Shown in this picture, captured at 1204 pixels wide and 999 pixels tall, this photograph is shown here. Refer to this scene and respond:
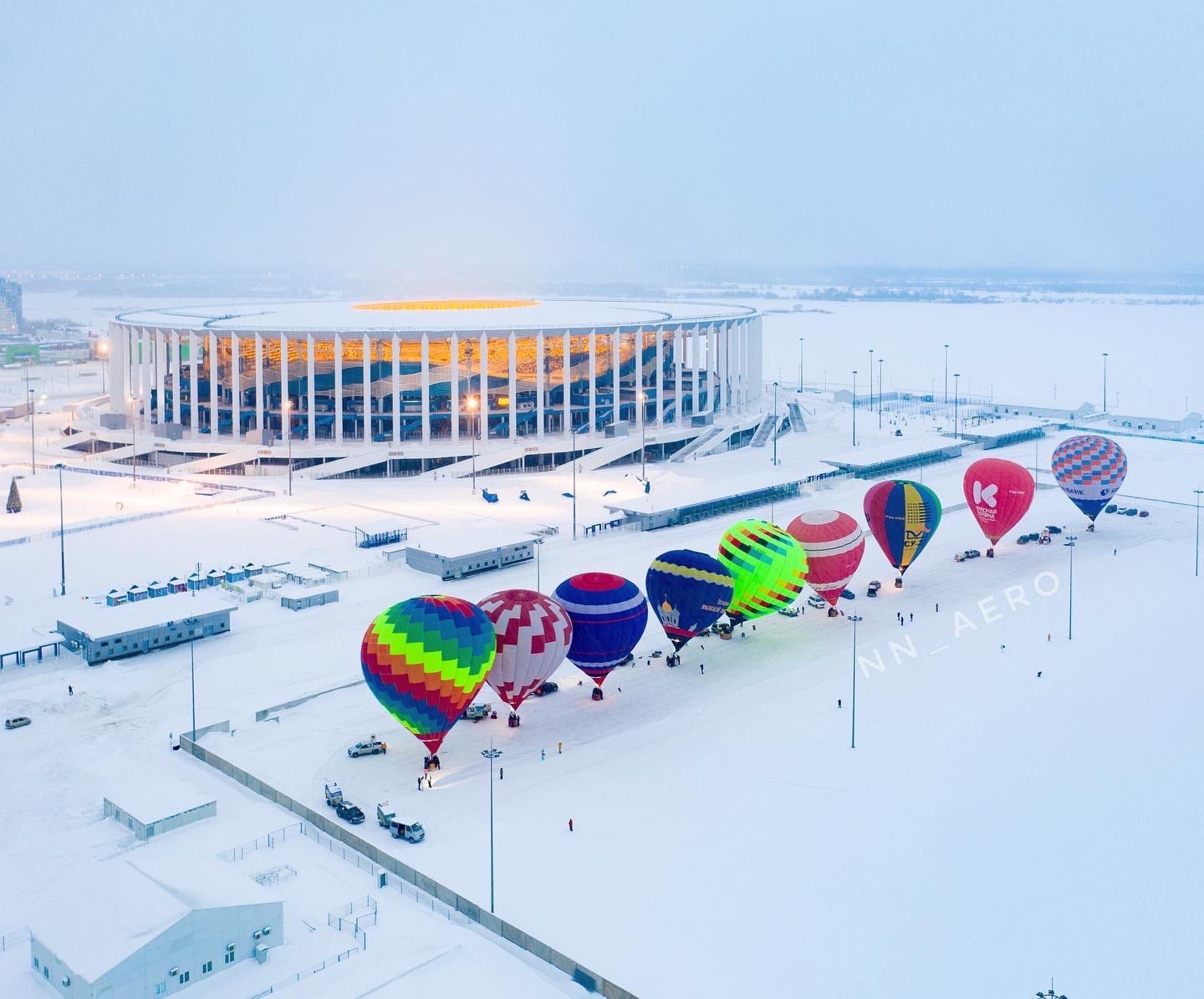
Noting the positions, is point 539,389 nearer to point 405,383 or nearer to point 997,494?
point 405,383

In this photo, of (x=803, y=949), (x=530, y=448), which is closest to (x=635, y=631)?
(x=803, y=949)

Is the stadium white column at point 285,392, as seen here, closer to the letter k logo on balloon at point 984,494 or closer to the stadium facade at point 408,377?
the stadium facade at point 408,377

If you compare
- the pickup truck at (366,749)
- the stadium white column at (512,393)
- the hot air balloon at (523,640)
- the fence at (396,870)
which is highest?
the stadium white column at (512,393)

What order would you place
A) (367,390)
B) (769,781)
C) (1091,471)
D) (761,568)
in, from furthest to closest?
(367,390) < (1091,471) < (761,568) < (769,781)

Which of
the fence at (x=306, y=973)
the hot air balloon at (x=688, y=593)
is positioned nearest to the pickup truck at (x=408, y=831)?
the fence at (x=306, y=973)

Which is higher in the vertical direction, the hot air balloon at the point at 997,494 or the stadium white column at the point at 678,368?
the stadium white column at the point at 678,368

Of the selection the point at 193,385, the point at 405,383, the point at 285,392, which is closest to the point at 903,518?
the point at 405,383
